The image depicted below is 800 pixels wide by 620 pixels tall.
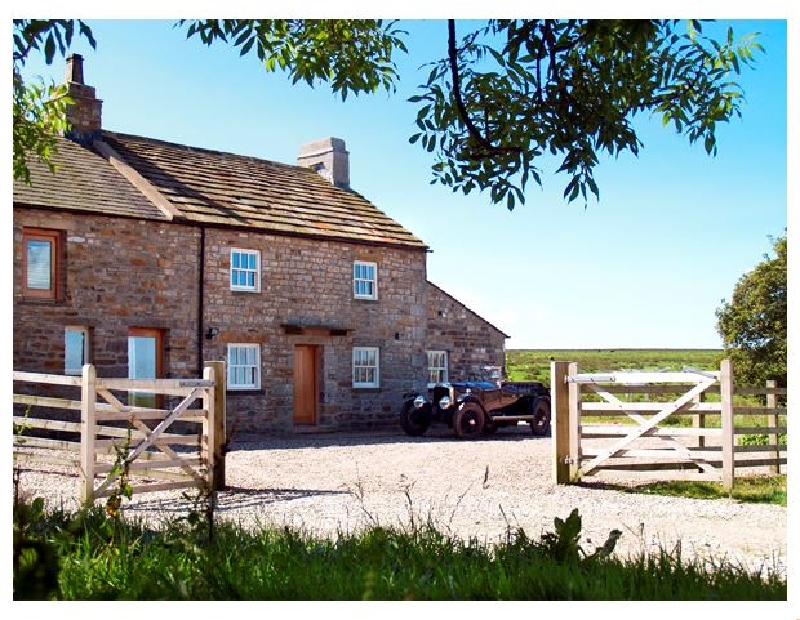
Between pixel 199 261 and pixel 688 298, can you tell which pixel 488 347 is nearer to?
pixel 199 261

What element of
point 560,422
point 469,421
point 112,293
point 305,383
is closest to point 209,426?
point 560,422

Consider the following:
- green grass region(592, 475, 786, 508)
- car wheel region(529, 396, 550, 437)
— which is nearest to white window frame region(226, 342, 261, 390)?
car wheel region(529, 396, 550, 437)

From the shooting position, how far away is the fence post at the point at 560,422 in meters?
8.20

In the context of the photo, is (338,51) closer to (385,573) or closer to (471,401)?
(385,573)

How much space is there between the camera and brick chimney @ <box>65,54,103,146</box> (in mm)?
13070

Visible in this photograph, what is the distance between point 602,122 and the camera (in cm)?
545

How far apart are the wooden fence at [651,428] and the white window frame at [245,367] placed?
20.4 feet

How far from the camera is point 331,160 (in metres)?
16.7

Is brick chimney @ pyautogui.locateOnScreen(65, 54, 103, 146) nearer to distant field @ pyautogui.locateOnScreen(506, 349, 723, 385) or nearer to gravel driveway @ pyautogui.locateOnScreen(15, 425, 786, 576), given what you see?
gravel driveway @ pyautogui.locateOnScreen(15, 425, 786, 576)

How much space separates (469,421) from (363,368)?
264cm

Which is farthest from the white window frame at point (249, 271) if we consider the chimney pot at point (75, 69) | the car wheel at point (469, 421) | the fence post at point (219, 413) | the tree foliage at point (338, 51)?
the tree foliage at point (338, 51)

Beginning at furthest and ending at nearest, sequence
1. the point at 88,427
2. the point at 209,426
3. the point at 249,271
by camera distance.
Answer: the point at 249,271 < the point at 209,426 < the point at 88,427

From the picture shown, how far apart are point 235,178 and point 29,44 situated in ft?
30.3
